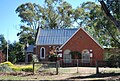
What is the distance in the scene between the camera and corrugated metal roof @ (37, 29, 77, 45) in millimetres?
53281

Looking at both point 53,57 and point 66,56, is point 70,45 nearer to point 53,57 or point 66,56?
point 66,56

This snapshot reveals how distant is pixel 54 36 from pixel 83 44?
21.5 feet

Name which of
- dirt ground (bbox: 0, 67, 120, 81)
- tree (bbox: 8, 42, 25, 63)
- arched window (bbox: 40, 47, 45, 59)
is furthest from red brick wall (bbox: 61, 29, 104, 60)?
tree (bbox: 8, 42, 25, 63)

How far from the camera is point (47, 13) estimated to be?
78.3 metres

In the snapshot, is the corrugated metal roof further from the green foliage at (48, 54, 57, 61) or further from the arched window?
the green foliage at (48, 54, 57, 61)

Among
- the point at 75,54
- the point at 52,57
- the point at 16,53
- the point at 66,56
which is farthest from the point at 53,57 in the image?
the point at 16,53

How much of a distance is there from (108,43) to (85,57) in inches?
716

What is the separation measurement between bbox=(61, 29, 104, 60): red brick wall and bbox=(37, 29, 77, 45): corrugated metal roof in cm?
250

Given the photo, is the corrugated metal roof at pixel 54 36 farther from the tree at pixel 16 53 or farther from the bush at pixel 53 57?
the tree at pixel 16 53

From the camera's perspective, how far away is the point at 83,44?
167 feet

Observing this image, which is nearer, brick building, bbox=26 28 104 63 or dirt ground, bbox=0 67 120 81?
dirt ground, bbox=0 67 120 81

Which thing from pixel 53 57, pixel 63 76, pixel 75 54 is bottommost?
pixel 63 76

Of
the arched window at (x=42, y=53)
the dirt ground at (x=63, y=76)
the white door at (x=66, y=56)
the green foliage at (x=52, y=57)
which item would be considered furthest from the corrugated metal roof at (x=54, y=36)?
the dirt ground at (x=63, y=76)

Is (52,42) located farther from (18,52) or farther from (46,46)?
(18,52)
